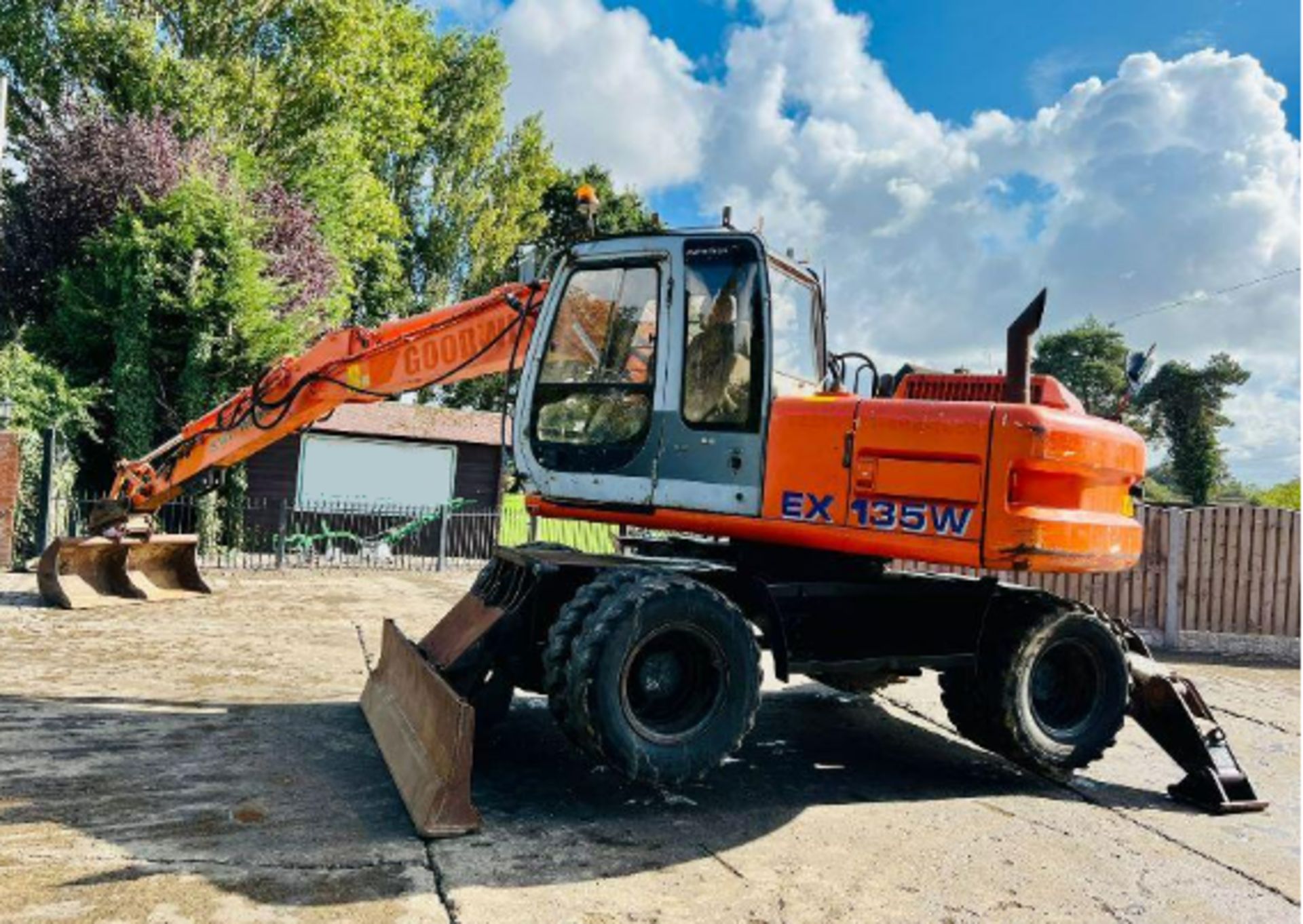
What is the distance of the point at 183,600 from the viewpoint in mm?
10836

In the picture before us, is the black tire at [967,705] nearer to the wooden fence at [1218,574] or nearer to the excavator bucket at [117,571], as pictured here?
the wooden fence at [1218,574]

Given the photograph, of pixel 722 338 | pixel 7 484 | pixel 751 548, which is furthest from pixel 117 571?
pixel 722 338

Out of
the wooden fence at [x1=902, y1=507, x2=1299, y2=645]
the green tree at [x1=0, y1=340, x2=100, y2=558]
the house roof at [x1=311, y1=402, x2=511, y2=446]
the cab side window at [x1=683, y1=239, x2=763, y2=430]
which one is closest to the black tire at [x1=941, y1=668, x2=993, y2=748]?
the cab side window at [x1=683, y1=239, x2=763, y2=430]

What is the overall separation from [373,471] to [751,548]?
57.6 feet

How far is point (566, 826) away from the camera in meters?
4.27

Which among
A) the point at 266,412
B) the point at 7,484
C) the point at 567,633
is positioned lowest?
the point at 567,633

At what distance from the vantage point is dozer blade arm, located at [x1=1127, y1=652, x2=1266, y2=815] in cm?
536

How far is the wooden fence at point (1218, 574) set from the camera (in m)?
11.7

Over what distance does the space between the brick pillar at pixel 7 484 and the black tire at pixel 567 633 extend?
12.2 meters

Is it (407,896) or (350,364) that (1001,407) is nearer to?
(407,896)

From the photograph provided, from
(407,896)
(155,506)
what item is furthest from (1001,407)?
(155,506)

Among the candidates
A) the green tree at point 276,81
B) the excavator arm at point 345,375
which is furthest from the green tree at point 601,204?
the excavator arm at point 345,375

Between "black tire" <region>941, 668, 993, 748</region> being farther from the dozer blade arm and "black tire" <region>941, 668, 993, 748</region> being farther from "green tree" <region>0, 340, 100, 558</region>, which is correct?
"green tree" <region>0, 340, 100, 558</region>

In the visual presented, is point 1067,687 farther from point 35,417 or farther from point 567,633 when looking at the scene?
point 35,417
